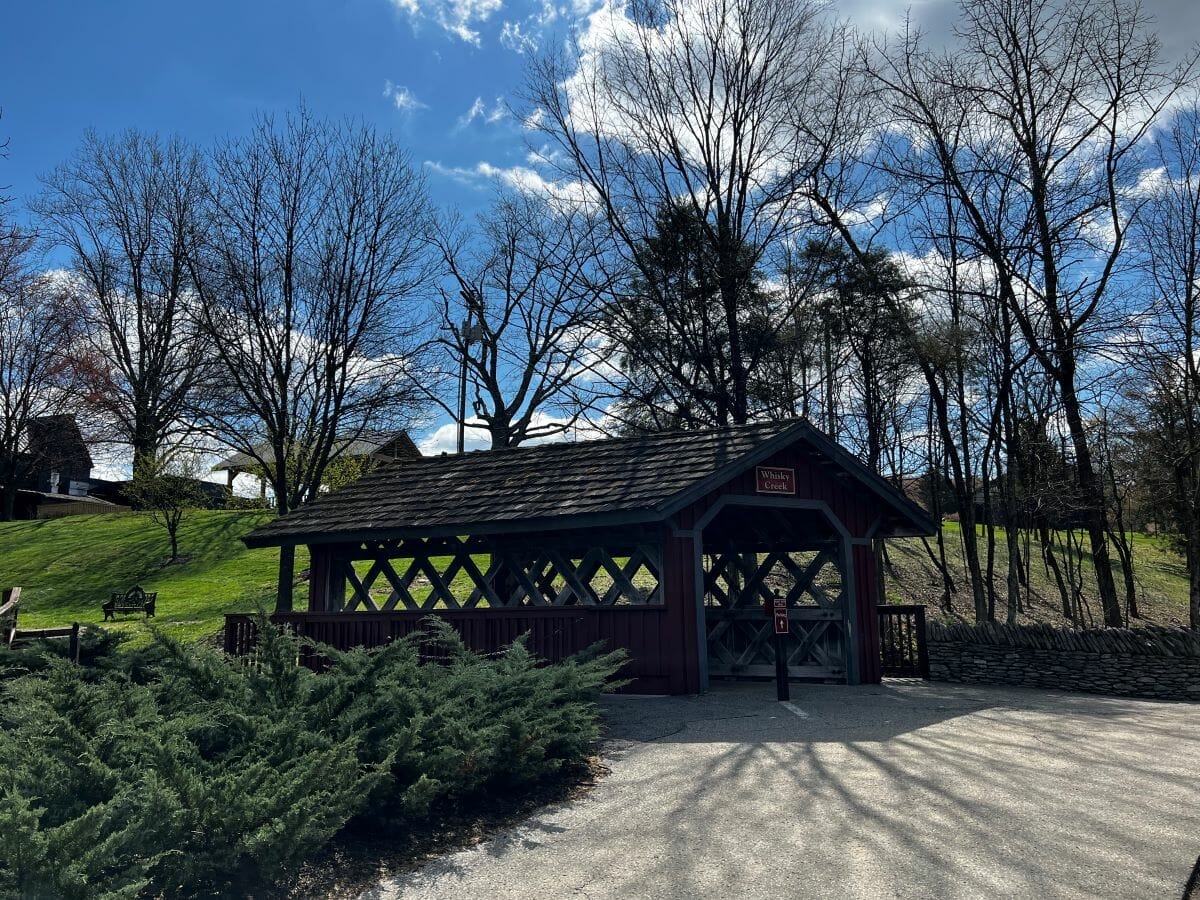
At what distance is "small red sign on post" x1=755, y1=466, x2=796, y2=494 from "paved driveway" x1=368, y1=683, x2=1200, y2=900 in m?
3.64

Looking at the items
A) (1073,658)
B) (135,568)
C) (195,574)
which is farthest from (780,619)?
(135,568)

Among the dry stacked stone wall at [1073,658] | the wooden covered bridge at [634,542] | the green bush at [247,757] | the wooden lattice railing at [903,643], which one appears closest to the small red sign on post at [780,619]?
the wooden covered bridge at [634,542]

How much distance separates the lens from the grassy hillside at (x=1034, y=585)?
23.4m

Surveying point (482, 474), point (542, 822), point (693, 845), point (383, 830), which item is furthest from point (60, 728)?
point (482, 474)

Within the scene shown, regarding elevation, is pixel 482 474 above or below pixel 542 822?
above

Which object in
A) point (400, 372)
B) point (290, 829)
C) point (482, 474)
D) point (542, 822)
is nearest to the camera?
point (290, 829)

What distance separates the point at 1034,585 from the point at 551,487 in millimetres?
20940

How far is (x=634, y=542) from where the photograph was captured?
11688 mm

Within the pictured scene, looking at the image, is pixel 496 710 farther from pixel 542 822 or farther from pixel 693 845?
pixel 693 845

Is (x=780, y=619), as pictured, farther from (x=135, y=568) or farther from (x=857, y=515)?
(x=135, y=568)

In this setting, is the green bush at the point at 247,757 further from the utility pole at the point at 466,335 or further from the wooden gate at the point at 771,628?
the utility pole at the point at 466,335

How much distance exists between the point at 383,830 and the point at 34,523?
4341cm

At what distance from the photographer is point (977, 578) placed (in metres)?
19.1

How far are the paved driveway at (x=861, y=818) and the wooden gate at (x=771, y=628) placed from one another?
3.92m
